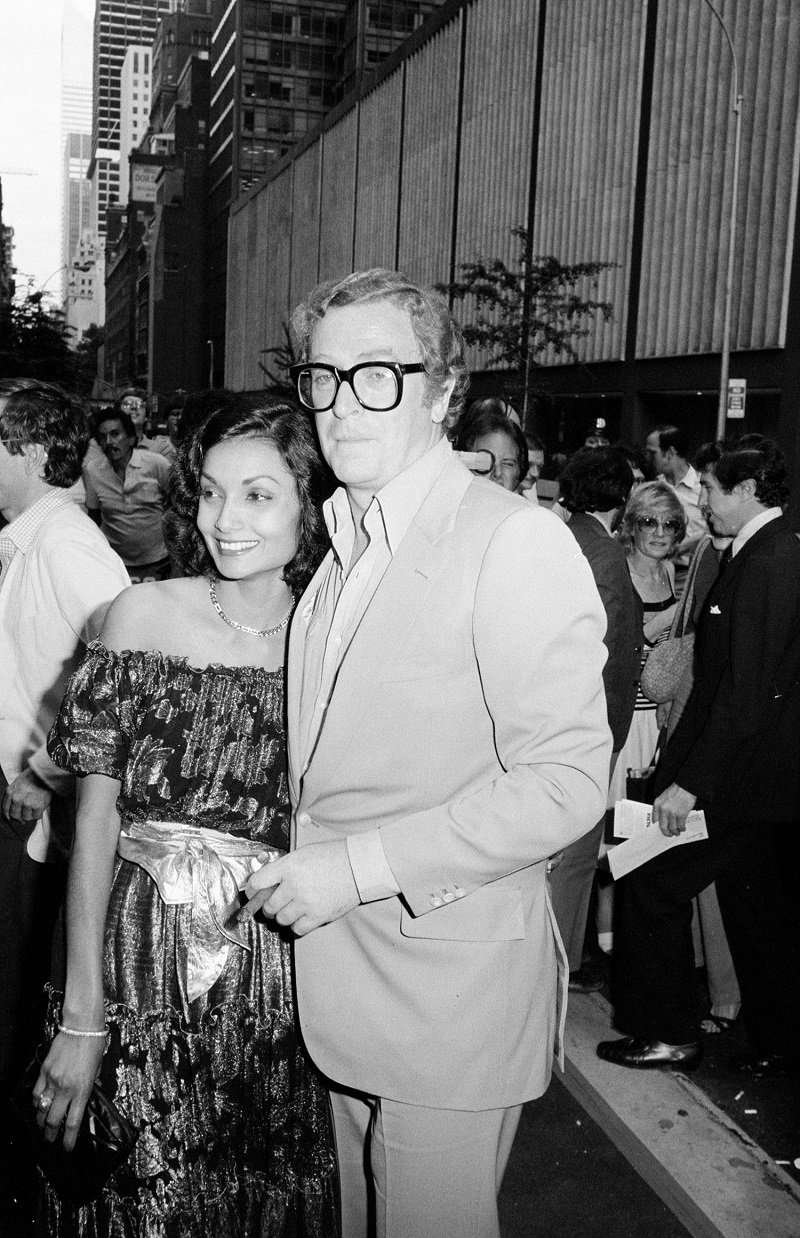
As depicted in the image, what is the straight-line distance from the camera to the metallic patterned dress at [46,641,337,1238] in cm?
242

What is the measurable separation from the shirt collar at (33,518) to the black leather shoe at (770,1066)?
304cm

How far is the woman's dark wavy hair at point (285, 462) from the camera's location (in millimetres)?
2521

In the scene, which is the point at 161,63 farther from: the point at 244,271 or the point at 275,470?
the point at 275,470

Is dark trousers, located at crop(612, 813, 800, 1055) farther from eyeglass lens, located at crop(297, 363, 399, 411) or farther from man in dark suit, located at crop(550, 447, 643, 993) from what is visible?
eyeglass lens, located at crop(297, 363, 399, 411)

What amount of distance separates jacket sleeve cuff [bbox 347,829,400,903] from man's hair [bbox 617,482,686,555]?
3.67m

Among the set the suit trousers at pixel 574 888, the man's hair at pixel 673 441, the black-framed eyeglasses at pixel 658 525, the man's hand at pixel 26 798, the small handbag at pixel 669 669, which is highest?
the man's hair at pixel 673 441

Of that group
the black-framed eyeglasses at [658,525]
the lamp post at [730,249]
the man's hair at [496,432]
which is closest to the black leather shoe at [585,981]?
the black-framed eyeglasses at [658,525]

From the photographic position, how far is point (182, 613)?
2572 millimetres

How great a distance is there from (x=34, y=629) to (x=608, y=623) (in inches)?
81.8

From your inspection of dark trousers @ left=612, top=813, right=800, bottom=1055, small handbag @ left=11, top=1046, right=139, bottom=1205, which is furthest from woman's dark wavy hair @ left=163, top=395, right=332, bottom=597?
dark trousers @ left=612, top=813, right=800, bottom=1055

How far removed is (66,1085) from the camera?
90.6 inches

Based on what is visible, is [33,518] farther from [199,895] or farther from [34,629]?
[199,895]

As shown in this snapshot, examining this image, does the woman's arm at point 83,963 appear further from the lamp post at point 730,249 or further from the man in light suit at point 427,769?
the lamp post at point 730,249

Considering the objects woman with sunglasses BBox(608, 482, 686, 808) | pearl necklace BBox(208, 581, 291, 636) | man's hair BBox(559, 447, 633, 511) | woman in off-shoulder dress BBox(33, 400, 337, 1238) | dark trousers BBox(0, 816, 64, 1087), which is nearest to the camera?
woman in off-shoulder dress BBox(33, 400, 337, 1238)
